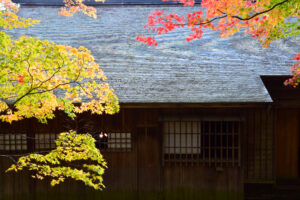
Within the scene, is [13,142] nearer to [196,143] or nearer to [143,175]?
[143,175]

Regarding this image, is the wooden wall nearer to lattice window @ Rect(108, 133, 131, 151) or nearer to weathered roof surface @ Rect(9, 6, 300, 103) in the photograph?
lattice window @ Rect(108, 133, 131, 151)

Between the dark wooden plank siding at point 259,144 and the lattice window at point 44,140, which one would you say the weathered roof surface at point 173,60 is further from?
the lattice window at point 44,140

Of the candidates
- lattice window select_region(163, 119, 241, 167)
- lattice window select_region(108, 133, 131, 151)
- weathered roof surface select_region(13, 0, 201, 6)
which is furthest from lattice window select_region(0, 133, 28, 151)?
weathered roof surface select_region(13, 0, 201, 6)

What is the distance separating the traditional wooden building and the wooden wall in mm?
24

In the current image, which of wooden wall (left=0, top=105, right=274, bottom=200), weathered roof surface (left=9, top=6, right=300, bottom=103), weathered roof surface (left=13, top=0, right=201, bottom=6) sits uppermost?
weathered roof surface (left=13, top=0, right=201, bottom=6)

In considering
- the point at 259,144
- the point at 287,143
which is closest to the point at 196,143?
the point at 259,144

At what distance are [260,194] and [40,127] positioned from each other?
230 inches

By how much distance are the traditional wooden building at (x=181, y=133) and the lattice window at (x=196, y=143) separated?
24mm

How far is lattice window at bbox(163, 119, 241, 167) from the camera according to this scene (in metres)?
6.06

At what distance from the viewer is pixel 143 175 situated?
6.20 meters

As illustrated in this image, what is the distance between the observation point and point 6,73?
3.21 m

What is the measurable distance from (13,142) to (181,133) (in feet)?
13.4

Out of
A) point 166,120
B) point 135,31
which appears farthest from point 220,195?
point 135,31

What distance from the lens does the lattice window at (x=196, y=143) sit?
6.06 meters
